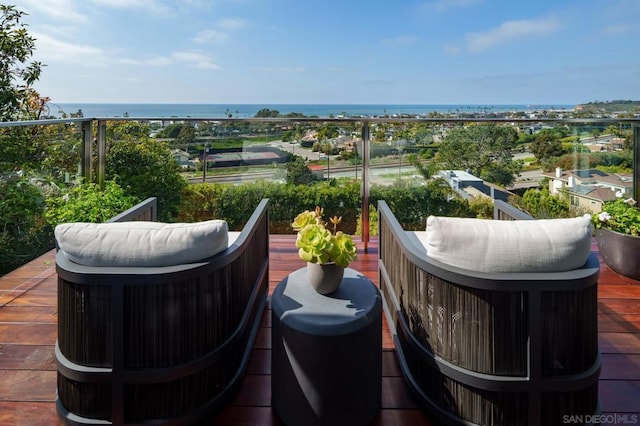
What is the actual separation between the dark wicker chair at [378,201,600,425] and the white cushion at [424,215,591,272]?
0.11 ft

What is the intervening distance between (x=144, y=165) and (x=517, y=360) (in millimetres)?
3629

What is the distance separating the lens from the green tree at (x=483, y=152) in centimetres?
385

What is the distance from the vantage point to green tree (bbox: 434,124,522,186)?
385cm

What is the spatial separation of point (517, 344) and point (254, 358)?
1193 mm

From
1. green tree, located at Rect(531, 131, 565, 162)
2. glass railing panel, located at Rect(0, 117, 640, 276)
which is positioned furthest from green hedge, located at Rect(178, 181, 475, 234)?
green tree, located at Rect(531, 131, 565, 162)

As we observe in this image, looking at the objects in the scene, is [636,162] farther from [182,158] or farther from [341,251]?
[182,158]

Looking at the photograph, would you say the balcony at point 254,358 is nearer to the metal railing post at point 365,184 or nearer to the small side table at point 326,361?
the small side table at point 326,361

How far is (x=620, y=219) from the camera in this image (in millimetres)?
3117

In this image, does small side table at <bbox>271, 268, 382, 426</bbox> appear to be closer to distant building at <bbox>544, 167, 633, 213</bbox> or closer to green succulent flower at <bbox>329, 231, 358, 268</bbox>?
green succulent flower at <bbox>329, 231, 358, 268</bbox>

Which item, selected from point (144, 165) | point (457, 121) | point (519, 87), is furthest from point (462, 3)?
point (144, 165)

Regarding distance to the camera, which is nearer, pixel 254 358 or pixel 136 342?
pixel 136 342

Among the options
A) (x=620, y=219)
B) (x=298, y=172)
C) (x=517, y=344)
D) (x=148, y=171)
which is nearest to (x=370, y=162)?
(x=298, y=172)

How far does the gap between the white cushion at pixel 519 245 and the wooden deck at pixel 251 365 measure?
0.64 meters

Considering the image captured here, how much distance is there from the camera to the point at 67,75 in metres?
19.5
